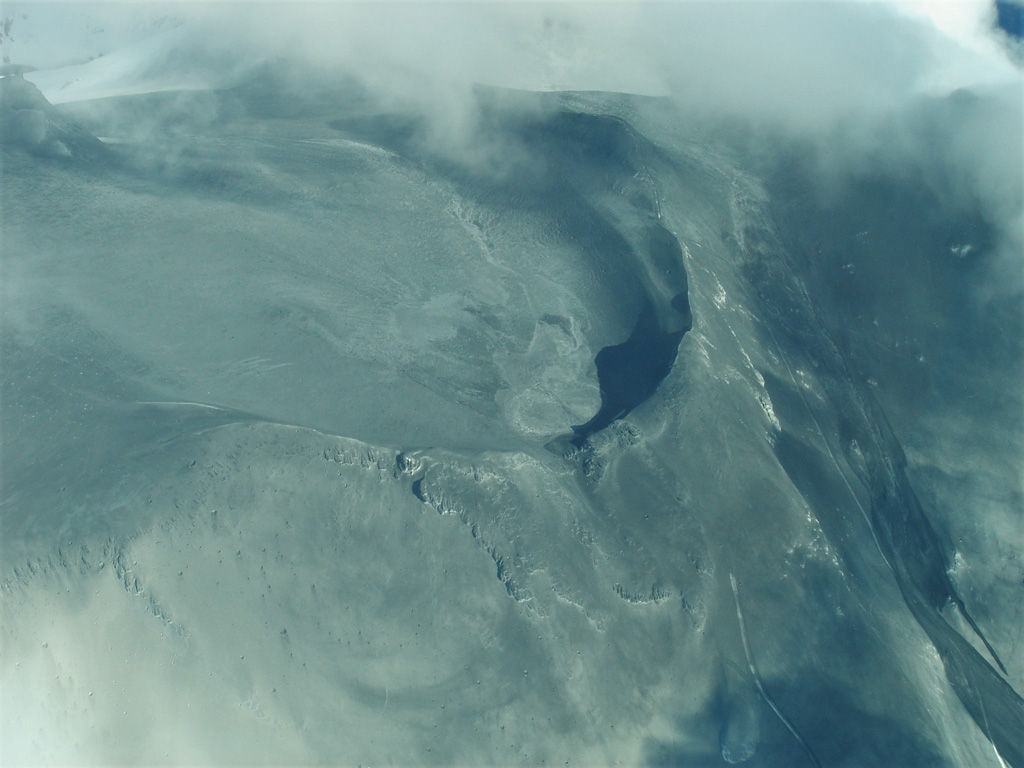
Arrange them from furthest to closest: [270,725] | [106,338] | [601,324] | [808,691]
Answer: [601,324]
[106,338]
[808,691]
[270,725]

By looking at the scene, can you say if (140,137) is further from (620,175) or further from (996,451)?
(996,451)

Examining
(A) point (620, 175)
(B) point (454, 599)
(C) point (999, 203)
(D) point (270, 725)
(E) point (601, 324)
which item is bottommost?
(D) point (270, 725)

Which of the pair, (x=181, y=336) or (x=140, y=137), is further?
(x=140, y=137)

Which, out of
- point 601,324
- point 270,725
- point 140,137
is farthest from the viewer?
point 140,137

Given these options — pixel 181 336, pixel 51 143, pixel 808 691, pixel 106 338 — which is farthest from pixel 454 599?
pixel 51 143

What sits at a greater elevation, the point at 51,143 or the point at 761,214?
the point at 761,214

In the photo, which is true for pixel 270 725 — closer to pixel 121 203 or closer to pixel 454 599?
pixel 454 599
